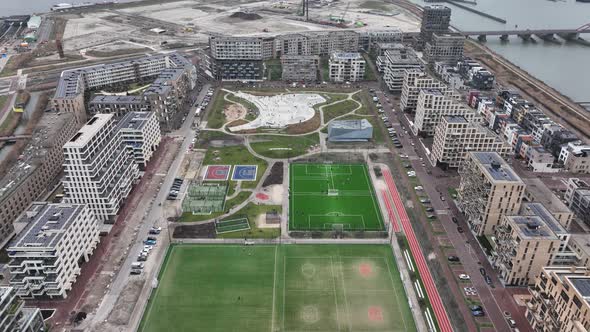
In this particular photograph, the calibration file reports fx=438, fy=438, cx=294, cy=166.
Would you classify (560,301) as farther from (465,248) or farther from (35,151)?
(35,151)

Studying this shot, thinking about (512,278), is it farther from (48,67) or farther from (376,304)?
(48,67)

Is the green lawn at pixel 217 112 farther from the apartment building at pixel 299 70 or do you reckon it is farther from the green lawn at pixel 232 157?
the apartment building at pixel 299 70

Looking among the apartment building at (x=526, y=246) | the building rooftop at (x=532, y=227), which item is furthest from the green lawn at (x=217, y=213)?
the building rooftop at (x=532, y=227)

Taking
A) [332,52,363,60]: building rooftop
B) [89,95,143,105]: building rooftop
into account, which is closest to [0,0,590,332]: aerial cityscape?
[89,95,143,105]: building rooftop

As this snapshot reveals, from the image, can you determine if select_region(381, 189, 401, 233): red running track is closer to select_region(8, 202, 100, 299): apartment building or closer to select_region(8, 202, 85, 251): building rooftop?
select_region(8, 202, 100, 299): apartment building

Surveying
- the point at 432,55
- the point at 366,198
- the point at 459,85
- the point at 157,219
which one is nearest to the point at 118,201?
the point at 157,219
